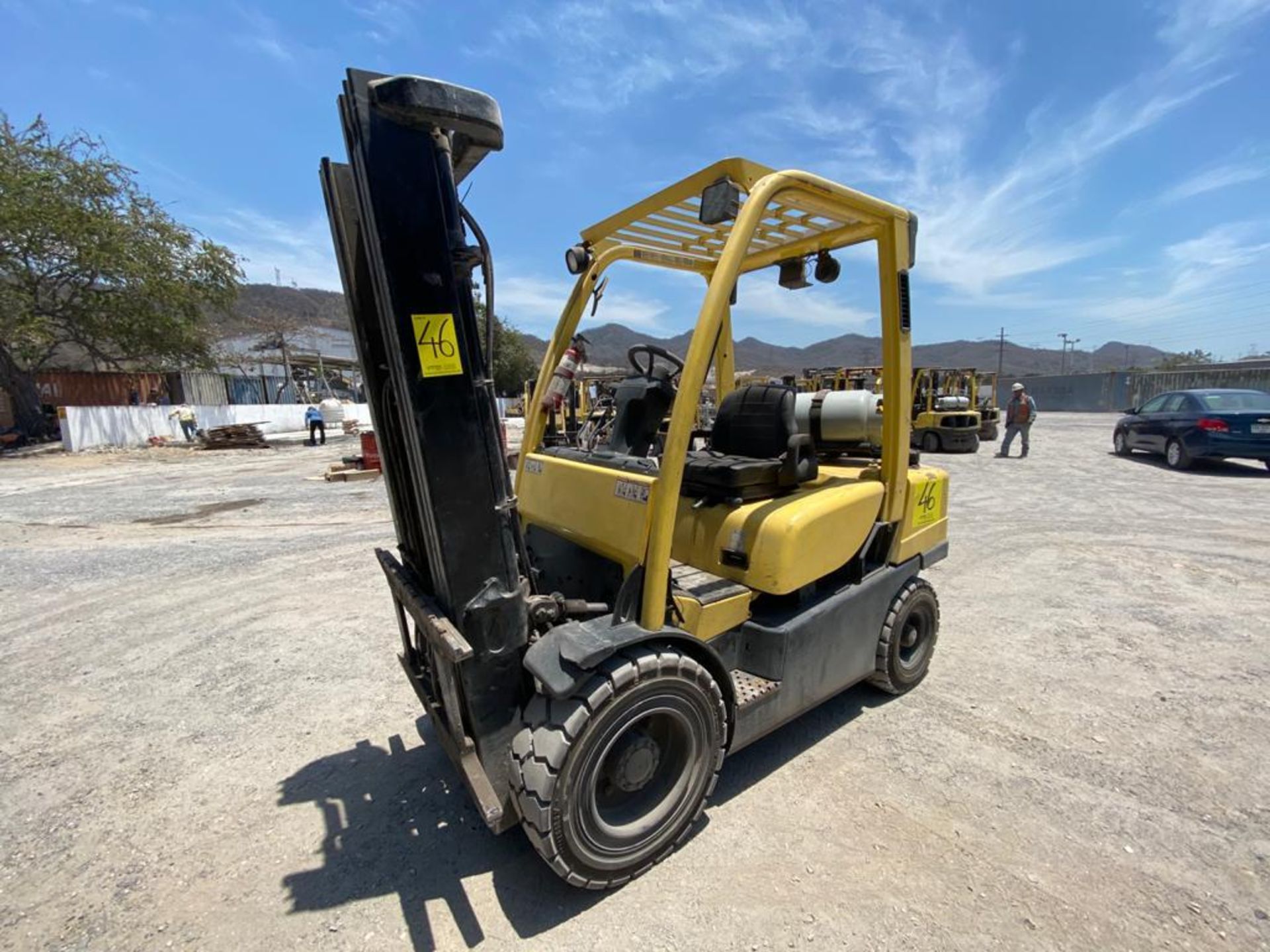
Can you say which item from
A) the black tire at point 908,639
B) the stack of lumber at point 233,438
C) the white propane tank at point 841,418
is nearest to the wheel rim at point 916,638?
the black tire at point 908,639

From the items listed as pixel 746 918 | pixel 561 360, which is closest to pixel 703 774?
pixel 746 918

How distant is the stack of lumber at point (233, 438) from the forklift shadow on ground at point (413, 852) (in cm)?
2190

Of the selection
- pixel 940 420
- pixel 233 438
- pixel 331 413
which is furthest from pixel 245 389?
pixel 940 420

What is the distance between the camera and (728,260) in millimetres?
2289

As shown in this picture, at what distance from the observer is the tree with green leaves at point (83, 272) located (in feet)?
66.5

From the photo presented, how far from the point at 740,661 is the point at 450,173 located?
Result: 240cm

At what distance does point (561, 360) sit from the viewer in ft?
11.7

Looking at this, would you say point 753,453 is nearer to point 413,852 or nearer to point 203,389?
point 413,852

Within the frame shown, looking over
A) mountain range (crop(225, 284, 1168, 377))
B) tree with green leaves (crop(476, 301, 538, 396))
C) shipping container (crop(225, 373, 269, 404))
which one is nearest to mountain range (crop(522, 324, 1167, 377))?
mountain range (crop(225, 284, 1168, 377))

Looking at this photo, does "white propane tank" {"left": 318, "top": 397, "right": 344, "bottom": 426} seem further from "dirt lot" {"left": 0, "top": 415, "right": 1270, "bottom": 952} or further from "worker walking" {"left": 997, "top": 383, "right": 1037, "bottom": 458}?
"worker walking" {"left": 997, "top": 383, "right": 1037, "bottom": 458}

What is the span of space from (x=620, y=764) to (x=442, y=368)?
162 centimetres

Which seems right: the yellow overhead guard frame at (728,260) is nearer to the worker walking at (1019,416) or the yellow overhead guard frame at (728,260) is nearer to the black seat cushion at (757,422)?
the black seat cushion at (757,422)

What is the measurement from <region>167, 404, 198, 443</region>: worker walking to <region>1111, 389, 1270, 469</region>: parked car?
1145 inches

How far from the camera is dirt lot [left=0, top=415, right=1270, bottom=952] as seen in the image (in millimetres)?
2111
